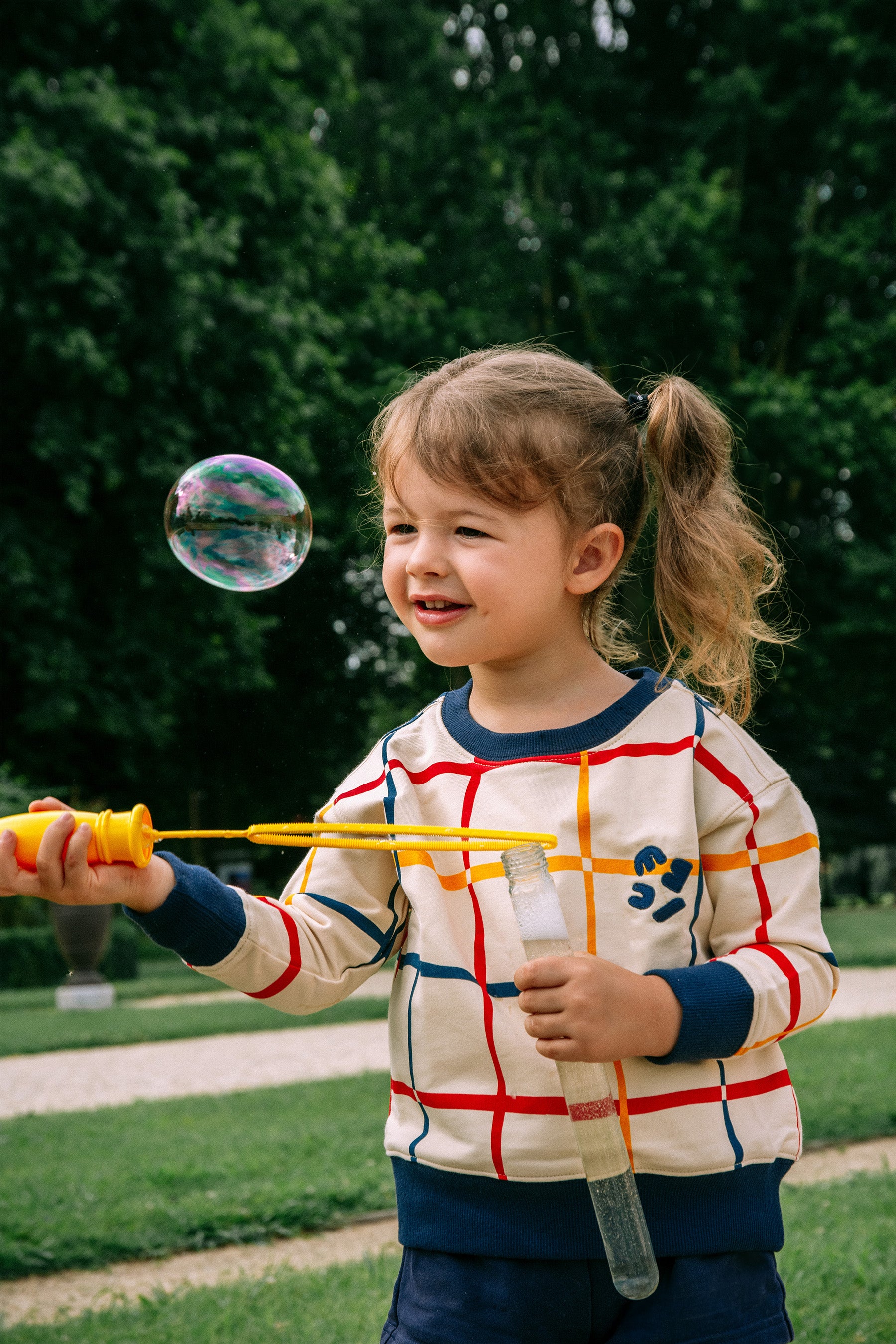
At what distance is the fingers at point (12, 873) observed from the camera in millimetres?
1416

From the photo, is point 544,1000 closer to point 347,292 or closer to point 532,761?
point 532,761

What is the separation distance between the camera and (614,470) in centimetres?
180

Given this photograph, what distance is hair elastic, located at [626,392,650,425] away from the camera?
6.17 feet

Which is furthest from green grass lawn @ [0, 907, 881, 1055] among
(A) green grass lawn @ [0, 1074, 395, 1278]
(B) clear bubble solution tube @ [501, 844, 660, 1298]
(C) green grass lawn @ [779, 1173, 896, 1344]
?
(B) clear bubble solution tube @ [501, 844, 660, 1298]

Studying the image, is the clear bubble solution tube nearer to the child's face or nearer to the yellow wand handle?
the yellow wand handle

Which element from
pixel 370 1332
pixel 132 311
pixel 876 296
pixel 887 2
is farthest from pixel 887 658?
pixel 370 1332

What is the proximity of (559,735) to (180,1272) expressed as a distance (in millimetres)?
3078

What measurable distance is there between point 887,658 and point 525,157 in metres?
8.14

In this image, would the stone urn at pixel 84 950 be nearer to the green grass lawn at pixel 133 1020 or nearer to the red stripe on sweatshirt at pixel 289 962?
the green grass lawn at pixel 133 1020

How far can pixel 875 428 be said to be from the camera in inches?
631

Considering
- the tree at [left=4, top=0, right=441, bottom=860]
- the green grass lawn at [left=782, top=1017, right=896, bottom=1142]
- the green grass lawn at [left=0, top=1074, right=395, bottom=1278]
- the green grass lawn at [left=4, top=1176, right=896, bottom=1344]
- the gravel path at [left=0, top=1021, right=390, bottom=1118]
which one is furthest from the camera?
the tree at [left=4, top=0, right=441, bottom=860]

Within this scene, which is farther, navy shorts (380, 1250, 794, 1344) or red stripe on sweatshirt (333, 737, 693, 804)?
red stripe on sweatshirt (333, 737, 693, 804)

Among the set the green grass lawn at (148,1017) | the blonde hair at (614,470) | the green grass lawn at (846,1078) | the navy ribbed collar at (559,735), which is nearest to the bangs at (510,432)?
the blonde hair at (614,470)

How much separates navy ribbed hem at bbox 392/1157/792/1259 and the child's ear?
0.74m
